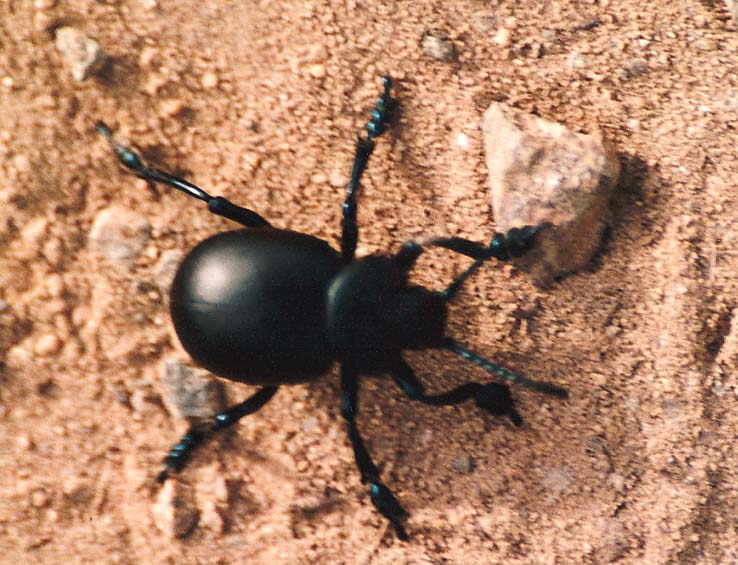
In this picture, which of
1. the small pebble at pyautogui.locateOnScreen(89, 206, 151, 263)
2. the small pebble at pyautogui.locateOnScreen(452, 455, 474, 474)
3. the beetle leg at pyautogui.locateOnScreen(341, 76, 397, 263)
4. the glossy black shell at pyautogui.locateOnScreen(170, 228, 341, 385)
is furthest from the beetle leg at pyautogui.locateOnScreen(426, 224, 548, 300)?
the small pebble at pyautogui.locateOnScreen(89, 206, 151, 263)

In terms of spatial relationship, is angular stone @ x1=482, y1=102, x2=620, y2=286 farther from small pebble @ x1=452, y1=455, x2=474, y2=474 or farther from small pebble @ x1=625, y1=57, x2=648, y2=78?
small pebble @ x1=452, y1=455, x2=474, y2=474

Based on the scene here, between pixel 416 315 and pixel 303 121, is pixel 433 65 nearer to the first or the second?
pixel 303 121

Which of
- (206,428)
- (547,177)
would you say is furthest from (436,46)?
(206,428)

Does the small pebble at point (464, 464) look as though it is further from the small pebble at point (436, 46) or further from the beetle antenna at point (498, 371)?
the small pebble at point (436, 46)

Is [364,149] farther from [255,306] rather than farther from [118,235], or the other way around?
[118,235]

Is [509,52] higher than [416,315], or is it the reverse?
[509,52]

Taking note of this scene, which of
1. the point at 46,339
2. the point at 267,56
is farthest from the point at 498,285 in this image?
the point at 46,339
